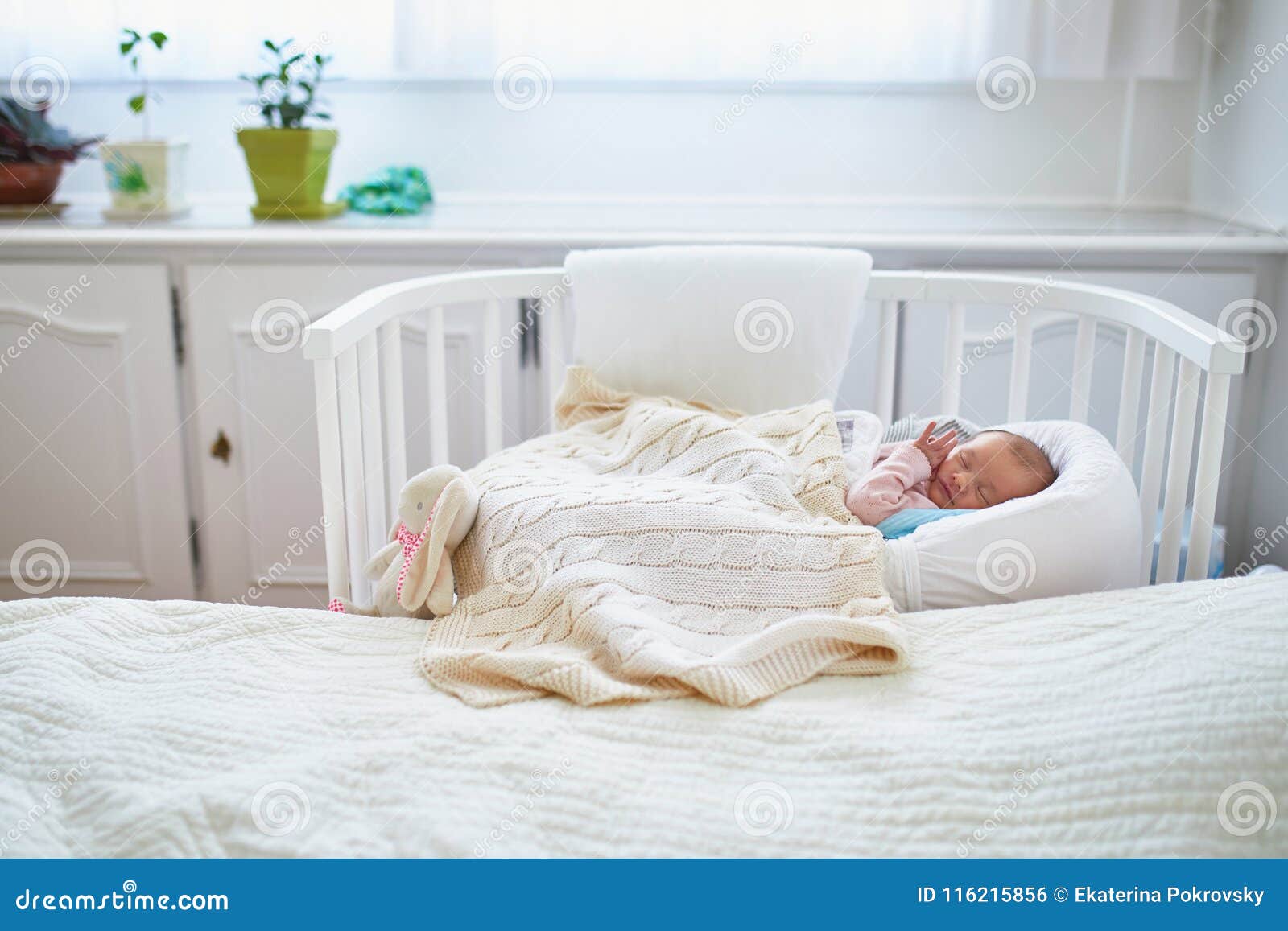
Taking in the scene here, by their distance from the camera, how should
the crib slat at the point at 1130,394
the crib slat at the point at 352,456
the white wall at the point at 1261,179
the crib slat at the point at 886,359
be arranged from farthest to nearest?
the white wall at the point at 1261,179 → the crib slat at the point at 886,359 → the crib slat at the point at 1130,394 → the crib slat at the point at 352,456

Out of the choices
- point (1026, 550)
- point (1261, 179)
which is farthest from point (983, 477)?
point (1261, 179)

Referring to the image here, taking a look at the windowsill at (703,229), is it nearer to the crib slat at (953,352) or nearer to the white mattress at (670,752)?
the crib slat at (953,352)

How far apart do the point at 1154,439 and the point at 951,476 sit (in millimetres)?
224

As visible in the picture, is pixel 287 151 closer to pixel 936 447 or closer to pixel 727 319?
pixel 727 319

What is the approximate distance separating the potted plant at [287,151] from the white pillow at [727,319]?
693 millimetres

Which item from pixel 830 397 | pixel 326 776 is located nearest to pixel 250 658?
pixel 326 776

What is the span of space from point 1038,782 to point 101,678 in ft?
2.60

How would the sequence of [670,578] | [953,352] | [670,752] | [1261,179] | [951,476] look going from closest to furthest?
[670,752], [670,578], [951,476], [953,352], [1261,179]

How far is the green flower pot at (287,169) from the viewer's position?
1907 millimetres

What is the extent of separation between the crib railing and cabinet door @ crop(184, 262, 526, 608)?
0.87 ft

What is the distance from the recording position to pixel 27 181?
194cm

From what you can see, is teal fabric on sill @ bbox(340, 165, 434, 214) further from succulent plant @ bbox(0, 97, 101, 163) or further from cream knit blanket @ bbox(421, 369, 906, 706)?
cream knit blanket @ bbox(421, 369, 906, 706)

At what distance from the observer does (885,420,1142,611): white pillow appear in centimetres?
113

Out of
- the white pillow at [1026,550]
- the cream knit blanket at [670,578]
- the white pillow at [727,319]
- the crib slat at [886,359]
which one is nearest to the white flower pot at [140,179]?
the white pillow at [727,319]
